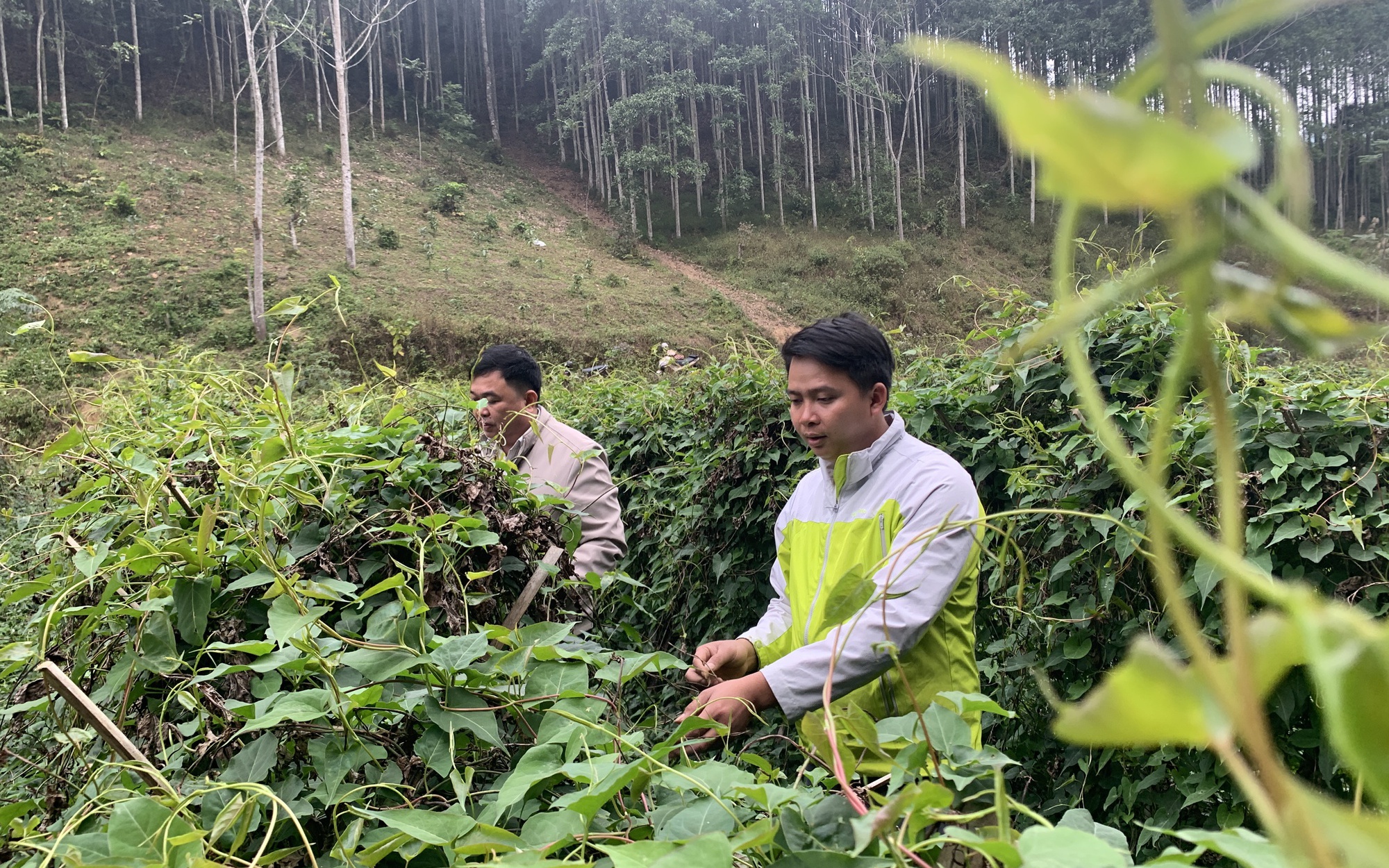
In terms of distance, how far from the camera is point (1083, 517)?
1.14 metres

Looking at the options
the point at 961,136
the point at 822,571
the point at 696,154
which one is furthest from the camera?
the point at 696,154

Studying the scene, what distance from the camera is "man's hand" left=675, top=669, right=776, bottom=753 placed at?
1.18m

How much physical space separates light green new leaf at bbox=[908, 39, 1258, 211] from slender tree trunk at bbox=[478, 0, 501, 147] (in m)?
38.8

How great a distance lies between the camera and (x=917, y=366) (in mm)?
3312

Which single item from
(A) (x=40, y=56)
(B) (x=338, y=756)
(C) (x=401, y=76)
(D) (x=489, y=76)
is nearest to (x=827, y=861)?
(B) (x=338, y=756)

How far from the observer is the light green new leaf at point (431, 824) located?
0.62 m

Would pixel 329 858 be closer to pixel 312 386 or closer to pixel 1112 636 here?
pixel 1112 636

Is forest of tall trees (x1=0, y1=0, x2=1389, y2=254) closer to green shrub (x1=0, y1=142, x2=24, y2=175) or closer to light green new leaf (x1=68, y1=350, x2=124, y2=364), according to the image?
green shrub (x1=0, y1=142, x2=24, y2=175)

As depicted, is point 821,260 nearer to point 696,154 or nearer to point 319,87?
point 696,154

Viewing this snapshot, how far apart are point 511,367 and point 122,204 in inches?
947

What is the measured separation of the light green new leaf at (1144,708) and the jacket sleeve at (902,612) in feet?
3.97

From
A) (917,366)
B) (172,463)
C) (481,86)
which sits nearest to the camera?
(172,463)

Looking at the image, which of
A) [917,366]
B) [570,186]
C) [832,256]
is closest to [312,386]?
[917,366]

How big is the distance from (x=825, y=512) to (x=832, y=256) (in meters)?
27.5
